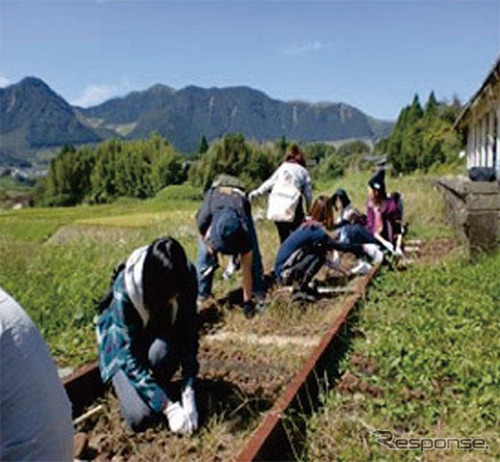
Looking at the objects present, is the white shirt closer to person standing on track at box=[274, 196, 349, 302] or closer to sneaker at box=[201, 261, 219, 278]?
person standing on track at box=[274, 196, 349, 302]

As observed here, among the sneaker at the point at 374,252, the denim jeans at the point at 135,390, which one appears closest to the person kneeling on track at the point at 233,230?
the sneaker at the point at 374,252

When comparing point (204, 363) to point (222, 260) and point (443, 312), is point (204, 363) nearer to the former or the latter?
point (443, 312)

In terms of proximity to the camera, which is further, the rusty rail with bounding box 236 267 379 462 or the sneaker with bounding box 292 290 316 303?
the sneaker with bounding box 292 290 316 303

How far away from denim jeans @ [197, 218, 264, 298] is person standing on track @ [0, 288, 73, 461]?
5.00 meters

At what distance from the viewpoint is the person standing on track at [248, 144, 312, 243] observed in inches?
328

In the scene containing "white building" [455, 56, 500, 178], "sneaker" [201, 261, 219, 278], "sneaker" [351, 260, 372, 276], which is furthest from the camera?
Answer: "white building" [455, 56, 500, 178]

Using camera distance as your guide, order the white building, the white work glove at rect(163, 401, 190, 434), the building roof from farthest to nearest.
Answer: the white building < the building roof < the white work glove at rect(163, 401, 190, 434)

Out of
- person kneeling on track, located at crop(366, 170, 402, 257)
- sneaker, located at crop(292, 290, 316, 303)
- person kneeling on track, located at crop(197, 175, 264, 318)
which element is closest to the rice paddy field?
sneaker, located at crop(292, 290, 316, 303)

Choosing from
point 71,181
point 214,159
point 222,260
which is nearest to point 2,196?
point 71,181

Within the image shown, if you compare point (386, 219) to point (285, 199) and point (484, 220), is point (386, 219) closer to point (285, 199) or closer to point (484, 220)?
point (484, 220)

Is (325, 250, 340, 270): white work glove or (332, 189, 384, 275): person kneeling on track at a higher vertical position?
(332, 189, 384, 275): person kneeling on track

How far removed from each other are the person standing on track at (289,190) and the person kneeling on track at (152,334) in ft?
14.3

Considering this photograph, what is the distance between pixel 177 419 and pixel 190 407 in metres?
0.10

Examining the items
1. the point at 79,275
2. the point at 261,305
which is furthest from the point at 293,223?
the point at 79,275
